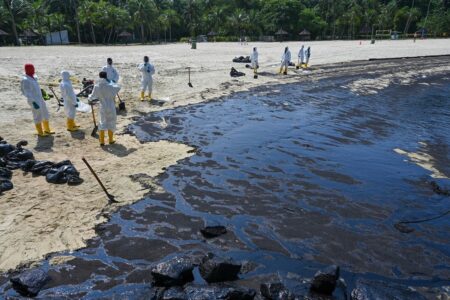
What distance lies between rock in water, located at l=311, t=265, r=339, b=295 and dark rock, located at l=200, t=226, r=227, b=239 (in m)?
→ 1.71

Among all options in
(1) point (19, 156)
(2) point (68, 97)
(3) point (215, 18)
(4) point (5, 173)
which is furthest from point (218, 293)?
(3) point (215, 18)

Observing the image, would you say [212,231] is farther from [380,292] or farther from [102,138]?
[102,138]

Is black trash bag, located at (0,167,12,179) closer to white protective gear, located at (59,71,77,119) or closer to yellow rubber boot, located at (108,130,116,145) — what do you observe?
yellow rubber boot, located at (108,130,116,145)

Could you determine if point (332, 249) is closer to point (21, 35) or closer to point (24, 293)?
point (24, 293)

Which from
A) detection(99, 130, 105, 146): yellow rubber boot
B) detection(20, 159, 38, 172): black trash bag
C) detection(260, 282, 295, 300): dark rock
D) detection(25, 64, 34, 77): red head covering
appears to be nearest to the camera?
detection(260, 282, 295, 300): dark rock

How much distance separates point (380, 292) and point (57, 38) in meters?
56.1

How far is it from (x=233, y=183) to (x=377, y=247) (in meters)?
3.07

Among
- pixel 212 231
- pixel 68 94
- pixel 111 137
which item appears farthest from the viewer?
pixel 68 94

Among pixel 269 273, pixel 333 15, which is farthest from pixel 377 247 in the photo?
pixel 333 15

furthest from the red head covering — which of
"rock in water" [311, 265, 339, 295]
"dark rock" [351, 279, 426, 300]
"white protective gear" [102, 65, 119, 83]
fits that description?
"dark rock" [351, 279, 426, 300]

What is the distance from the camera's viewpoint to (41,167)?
7219 millimetres

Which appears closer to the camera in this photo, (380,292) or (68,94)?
(380,292)

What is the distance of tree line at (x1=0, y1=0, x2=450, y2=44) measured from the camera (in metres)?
50.9

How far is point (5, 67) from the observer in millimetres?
18234
